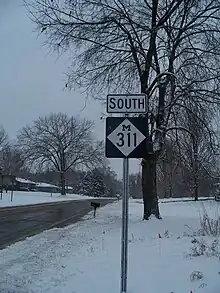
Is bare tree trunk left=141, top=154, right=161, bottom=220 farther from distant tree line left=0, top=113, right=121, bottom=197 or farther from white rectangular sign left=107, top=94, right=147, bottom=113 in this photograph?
distant tree line left=0, top=113, right=121, bottom=197

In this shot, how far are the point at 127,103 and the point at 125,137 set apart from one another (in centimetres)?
53

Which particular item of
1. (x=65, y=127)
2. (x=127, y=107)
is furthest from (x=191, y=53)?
(x=65, y=127)

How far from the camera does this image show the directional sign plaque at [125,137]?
20.6 ft

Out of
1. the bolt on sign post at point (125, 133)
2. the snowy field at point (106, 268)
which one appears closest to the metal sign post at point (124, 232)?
the bolt on sign post at point (125, 133)

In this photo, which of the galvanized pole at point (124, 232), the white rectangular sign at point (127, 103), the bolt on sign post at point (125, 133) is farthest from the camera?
the white rectangular sign at point (127, 103)

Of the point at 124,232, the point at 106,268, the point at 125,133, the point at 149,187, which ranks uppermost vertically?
the point at 125,133

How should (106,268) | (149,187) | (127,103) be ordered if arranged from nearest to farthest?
(127,103), (106,268), (149,187)

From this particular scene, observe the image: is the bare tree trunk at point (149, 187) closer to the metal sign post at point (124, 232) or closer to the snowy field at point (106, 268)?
the snowy field at point (106, 268)

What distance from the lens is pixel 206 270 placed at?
7.13 metres

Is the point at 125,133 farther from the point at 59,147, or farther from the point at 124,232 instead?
the point at 59,147

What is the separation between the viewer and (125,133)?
634 cm

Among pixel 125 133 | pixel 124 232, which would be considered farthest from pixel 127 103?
pixel 124 232

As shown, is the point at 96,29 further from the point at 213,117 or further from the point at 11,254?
the point at 11,254

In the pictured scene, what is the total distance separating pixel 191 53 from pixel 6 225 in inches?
420
